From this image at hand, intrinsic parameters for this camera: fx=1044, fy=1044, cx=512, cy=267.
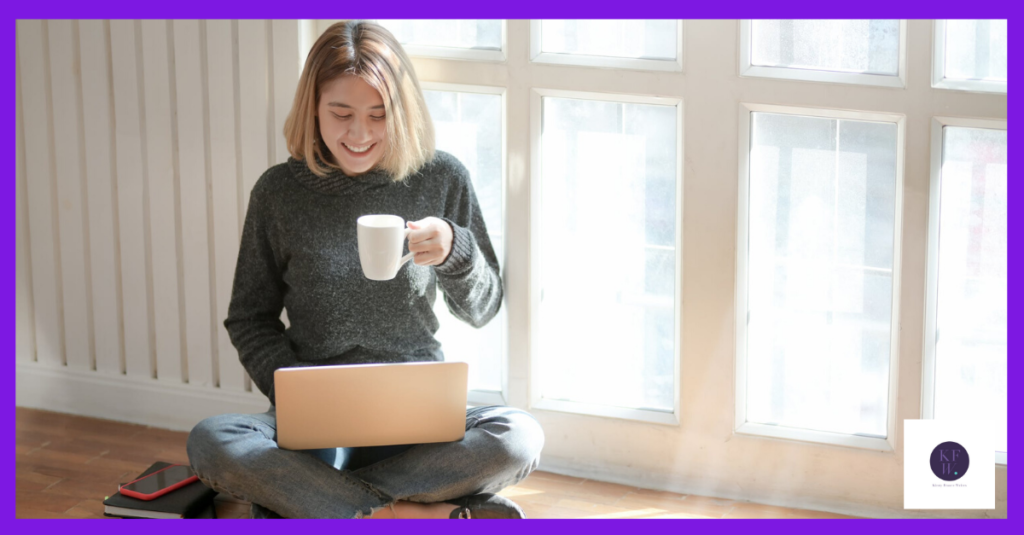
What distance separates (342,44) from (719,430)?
978 millimetres

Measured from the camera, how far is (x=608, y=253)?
6.56 ft

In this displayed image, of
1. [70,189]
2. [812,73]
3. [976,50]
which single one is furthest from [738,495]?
[70,189]

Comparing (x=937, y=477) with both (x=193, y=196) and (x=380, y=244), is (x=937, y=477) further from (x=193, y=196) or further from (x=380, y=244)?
(x=193, y=196)

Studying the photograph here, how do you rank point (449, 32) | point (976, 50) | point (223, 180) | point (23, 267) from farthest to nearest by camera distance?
point (23, 267) < point (223, 180) < point (449, 32) < point (976, 50)

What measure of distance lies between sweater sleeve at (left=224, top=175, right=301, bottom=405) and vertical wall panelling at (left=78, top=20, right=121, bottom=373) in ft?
1.72

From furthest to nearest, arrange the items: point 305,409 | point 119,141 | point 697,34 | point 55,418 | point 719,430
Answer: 1. point 55,418
2. point 119,141
3. point 719,430
4. point 697,34
5. point 305,409

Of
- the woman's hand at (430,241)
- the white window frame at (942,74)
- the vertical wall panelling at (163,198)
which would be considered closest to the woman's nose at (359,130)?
the woman's hand at (430,241)

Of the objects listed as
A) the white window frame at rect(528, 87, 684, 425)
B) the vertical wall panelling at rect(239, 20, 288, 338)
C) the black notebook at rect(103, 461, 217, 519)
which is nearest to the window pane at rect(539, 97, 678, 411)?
the white window frame at rect(528, 87, 684, 425)

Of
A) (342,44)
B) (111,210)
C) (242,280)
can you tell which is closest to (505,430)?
(242,280)

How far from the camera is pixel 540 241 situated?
2012 mm

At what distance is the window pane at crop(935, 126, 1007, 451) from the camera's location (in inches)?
68.0

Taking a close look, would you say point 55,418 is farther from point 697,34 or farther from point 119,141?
point 697,34

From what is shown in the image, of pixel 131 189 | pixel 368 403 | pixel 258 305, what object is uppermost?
pixel 131 189

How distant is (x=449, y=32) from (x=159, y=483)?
3.30 feet
